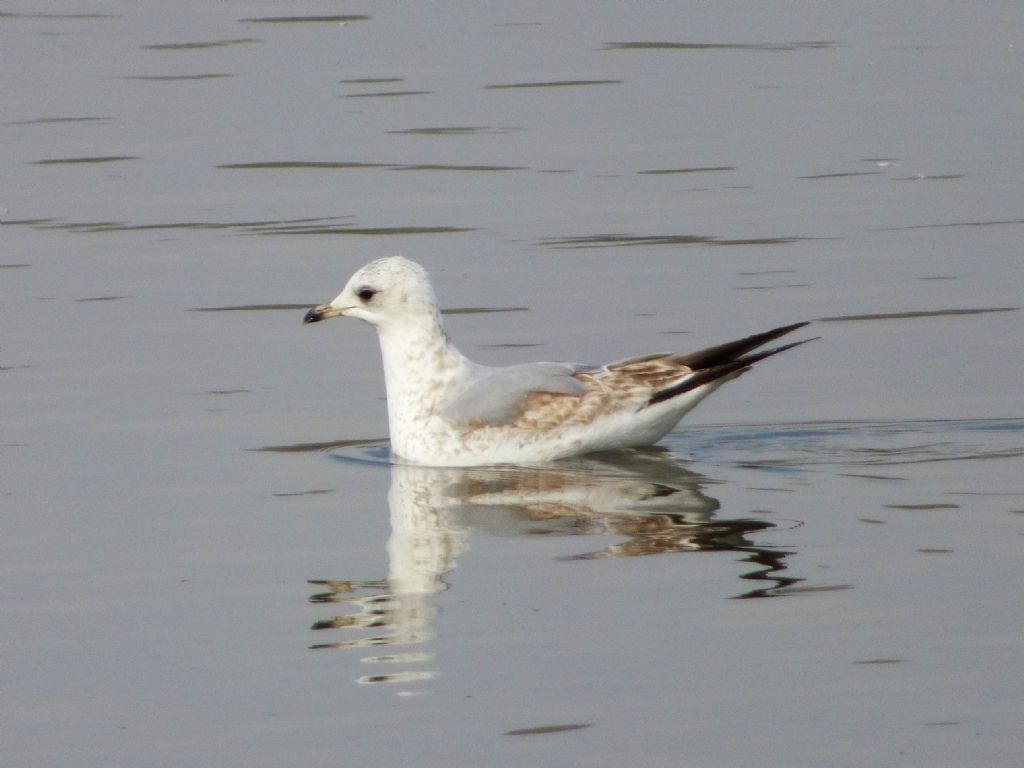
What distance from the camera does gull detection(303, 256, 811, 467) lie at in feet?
34.0

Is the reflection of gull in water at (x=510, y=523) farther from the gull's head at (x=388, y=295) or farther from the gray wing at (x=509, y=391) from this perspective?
the gull's head at (x=388, y=295)

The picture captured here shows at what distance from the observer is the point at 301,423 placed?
10.9 metres

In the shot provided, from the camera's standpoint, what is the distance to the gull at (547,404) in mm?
10352

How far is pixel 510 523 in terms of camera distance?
898 centimetres

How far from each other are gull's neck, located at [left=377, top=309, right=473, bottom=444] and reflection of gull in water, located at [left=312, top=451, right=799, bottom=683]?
28 cm

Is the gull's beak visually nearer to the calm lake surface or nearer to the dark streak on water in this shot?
the calm lake surface

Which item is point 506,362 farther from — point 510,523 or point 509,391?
point 510,523

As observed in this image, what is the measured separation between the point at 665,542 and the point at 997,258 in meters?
6.03

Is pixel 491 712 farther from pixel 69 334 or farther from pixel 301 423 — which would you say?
pixel 69 334

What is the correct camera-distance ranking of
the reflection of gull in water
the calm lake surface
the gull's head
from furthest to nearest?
the gull's head → the reflection of gull in water → the calm lake surface

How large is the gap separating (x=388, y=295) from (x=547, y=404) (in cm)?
109

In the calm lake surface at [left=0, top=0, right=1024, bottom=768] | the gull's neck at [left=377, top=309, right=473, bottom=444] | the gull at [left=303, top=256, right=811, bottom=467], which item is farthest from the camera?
the gull's neck at [left=377, top=309, right=473, bottom=444]

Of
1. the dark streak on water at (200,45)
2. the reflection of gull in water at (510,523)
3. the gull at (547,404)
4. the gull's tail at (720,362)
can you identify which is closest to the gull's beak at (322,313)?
the gull at (547,404)

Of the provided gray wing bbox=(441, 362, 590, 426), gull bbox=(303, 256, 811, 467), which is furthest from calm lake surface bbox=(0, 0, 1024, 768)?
gray wing bbox=(441, 362, 590, 426)
